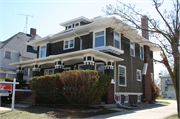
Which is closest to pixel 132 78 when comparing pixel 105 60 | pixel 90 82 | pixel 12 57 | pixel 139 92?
pixel 139 92

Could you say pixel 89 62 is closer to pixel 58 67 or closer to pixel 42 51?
pixel 58 67

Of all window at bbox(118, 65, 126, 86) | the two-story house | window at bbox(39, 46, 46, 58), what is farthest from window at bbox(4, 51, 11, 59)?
window at bbox(118, 65, 126, 86)

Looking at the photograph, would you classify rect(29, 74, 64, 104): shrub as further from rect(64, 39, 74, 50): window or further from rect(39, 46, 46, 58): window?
rect(39, 46, 46, 58): window

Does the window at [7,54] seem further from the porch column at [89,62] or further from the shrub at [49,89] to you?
the porch column at [89,62]

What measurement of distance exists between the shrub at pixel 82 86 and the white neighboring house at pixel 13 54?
14493 millimetres

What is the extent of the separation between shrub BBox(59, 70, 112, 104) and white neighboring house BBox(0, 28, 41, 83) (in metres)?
14.5

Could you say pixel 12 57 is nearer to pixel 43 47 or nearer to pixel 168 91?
pixel 43 47

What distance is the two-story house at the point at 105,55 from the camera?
1345 cm

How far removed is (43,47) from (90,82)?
12.1 m

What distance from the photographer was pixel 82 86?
9531 mm

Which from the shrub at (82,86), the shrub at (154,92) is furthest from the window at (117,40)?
the shrub at (154,92)

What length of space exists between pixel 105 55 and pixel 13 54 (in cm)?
1556

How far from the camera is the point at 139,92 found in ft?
59.3

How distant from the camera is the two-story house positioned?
13445 millimetres
